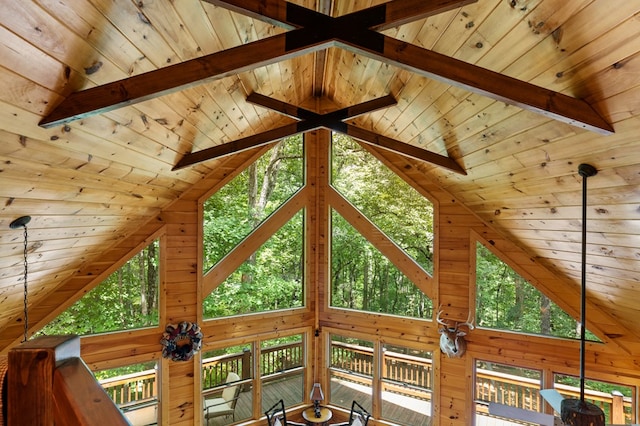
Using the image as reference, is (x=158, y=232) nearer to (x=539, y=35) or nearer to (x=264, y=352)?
(x=264, y=352)

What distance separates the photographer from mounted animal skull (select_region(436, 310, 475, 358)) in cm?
499

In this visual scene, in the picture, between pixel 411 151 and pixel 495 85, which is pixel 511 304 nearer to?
pixel 411 151

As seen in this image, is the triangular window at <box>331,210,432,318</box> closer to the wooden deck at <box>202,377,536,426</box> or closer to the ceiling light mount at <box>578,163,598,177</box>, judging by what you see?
the wooden deck at <box>202,377,536,426</box>

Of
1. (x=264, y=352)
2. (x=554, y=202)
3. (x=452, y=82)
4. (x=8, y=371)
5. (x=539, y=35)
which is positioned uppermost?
(x=539, y=35)

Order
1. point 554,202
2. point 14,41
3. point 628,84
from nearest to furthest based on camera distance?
1. point 14,41
2. point 628,84
3. point 554,202

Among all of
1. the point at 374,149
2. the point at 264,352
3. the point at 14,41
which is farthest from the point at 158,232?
the point at 14,41

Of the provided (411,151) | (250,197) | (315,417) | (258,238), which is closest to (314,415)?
(315,417)

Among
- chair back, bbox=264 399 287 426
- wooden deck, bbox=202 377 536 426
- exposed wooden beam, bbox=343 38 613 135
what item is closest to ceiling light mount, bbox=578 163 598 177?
exposed wooden beam, bbox=343 38 613 135

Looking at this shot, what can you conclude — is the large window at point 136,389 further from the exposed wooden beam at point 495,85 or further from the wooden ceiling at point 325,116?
the exposed wooden beam at point 495,85

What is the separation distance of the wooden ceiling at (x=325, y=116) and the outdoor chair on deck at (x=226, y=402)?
9.52ft

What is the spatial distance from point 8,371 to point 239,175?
5.07 meters

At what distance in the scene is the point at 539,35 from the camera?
168 cm

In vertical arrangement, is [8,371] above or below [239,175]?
below

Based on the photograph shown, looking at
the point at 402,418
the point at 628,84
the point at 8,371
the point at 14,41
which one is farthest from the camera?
the point at 402,418
